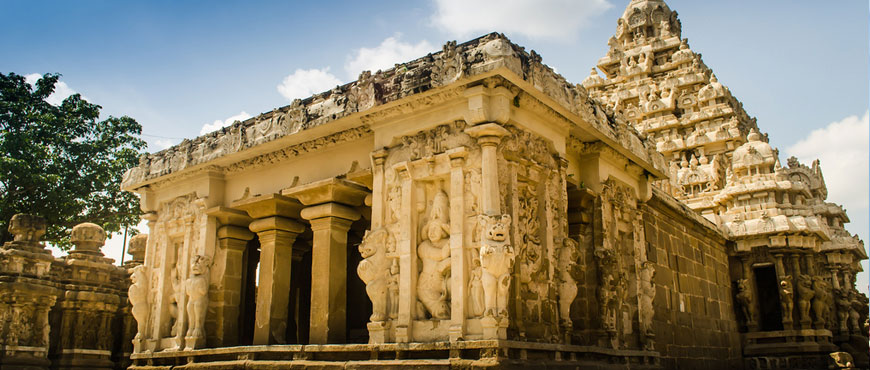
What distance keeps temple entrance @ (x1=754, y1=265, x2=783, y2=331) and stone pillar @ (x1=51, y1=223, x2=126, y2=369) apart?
56.9 ft

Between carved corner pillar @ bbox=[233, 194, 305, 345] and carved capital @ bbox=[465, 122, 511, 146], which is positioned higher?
carved capital @ bbox=[465, 122, 511, 146]

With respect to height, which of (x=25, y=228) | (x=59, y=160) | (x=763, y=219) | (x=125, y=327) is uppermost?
(x=59, y=160)

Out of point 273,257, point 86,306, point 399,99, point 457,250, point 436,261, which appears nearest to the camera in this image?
point 457,250

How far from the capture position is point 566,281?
1094 cm

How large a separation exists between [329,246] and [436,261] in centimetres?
294

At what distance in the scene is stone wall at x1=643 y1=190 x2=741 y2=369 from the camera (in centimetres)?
1430

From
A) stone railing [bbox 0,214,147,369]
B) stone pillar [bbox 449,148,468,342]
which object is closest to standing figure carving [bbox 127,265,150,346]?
stone railing [bbox 0,214,147,369]

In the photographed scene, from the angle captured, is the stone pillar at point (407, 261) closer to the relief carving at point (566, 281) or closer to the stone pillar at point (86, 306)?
the relief carving at point (566, 281)

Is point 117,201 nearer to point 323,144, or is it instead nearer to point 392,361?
point 323,144

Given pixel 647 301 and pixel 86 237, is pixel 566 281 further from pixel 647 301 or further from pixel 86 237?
pixel 86 237

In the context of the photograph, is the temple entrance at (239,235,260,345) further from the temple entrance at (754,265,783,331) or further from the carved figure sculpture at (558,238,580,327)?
the temple entrance at (754,265,783,331)

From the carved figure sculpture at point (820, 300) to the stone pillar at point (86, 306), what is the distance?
57.6 feet

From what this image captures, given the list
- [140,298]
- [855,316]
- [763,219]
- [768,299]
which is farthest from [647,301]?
[855,316]

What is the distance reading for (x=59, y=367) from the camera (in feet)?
53.9
